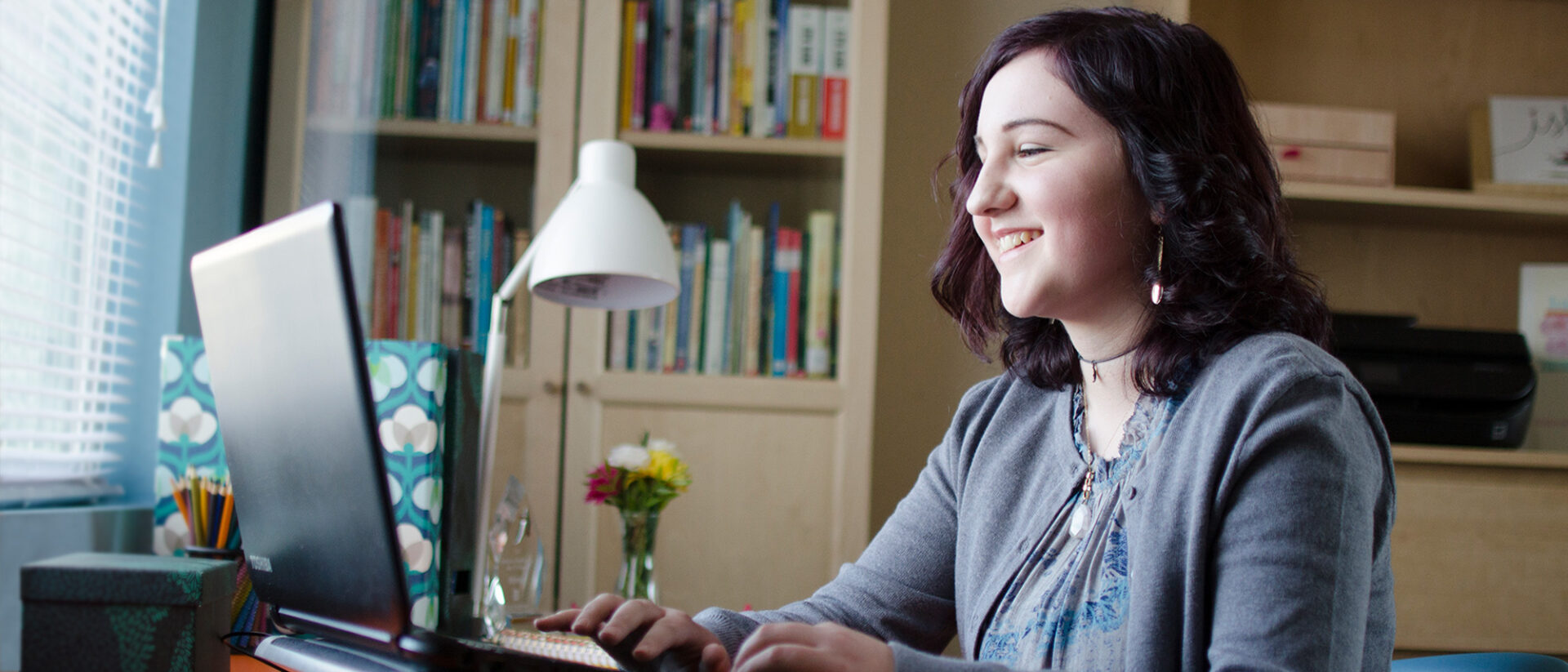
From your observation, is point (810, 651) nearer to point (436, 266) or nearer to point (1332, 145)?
point (436, 266)

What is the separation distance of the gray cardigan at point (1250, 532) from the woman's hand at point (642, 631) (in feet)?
0.24

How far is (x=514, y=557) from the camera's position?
142 cm

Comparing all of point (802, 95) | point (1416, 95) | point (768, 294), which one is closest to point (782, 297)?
point (768, 294)

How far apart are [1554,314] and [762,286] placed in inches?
64.9

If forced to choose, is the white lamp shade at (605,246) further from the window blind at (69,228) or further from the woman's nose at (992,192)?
the window blind at (69,228)

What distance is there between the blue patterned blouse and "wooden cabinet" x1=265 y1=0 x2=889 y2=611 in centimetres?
90

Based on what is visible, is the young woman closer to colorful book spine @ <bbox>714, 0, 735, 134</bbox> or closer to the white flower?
the white flower

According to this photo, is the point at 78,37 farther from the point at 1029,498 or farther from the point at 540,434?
the point at 1029,498

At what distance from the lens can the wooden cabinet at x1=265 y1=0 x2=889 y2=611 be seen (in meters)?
1.88

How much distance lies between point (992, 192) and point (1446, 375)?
1309mm

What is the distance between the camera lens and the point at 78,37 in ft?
4.55

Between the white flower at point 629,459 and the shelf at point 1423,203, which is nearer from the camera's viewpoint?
the white flower at point 629,459

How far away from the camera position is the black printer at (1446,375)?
6.19ft

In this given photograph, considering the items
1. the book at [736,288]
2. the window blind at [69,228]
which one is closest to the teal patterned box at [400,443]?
the window blind at [69,228]
